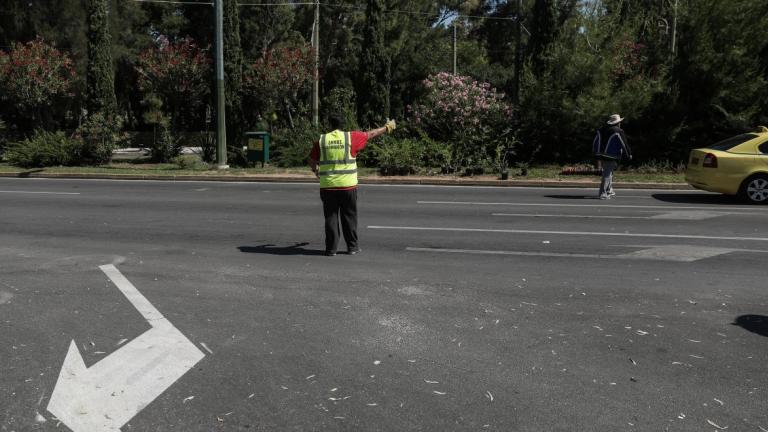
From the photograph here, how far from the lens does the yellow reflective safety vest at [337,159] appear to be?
8039 mm

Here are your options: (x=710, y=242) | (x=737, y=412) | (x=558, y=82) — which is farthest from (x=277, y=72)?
(x=737, y=412)

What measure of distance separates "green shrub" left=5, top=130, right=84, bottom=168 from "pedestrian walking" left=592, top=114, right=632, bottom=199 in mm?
17287

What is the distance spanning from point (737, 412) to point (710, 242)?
18.7ft

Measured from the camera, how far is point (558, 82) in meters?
19.9

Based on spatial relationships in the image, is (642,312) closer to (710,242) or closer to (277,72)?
(710,242)

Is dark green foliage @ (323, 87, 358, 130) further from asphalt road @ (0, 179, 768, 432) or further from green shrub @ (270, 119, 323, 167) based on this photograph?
asphalt road @ (0, 179, 768, 432)

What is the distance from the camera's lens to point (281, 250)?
28.4 ft

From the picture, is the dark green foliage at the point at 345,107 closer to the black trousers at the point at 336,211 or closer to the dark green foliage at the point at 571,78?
the dark green foliage at the point at 571,78

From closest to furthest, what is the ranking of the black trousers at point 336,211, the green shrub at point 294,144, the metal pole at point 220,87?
the black trousers at point 336,211, the metal pole at point 220,87, the green shrub at point 294,144

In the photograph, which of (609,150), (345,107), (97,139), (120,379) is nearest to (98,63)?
(97,139)

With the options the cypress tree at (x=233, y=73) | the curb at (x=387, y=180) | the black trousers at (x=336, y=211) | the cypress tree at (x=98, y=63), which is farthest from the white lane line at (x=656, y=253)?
the cypress tree at (x=98, y=63)

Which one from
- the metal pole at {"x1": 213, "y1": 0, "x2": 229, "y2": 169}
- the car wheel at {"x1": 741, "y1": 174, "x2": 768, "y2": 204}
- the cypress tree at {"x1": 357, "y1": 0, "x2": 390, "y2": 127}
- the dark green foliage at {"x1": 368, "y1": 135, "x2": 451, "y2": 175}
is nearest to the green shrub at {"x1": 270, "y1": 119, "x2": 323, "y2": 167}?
the metal pole at {"x1": 213, "y1": 0, "x2": 229, "y2": 169}

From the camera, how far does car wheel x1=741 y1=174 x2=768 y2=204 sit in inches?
510

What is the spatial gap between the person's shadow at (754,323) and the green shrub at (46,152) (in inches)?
866
